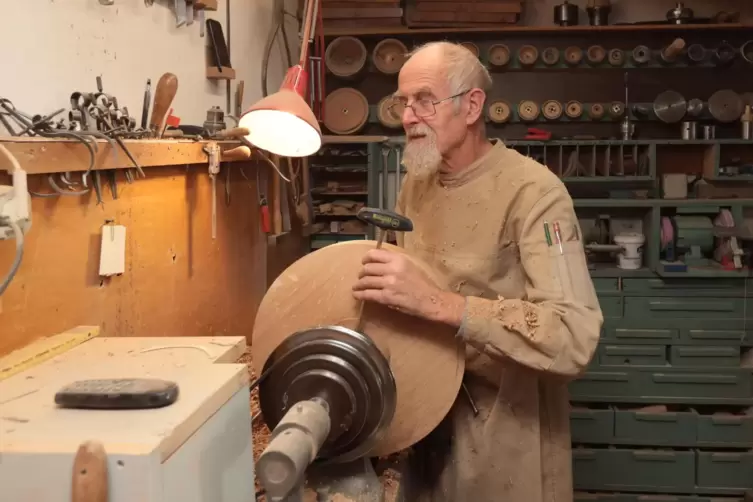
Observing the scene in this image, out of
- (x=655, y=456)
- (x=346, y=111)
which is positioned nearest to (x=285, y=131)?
(x=346, y=111)

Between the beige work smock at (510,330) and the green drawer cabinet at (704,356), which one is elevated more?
the beige work smock at (510,330)

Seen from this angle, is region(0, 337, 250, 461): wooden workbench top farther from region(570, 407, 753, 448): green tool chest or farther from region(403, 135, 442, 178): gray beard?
region(570, 407, 753, 448): green tool chest

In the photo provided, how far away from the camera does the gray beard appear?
5.96 feet

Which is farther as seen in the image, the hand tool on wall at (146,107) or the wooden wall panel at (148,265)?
the hand tool on wall at (146,107)

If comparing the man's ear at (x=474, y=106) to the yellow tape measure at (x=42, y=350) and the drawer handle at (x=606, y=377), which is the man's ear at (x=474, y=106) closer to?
the yellow tape measure at (x=42, y=350)

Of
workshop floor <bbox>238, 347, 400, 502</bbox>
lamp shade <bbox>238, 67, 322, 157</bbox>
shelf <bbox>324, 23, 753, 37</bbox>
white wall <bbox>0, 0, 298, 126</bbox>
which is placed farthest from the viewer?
shelf <bbox>324, 23, 753, 37</bbox>

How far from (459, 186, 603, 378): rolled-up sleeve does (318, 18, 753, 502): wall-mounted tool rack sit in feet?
6.22

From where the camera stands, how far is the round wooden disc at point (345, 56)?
3852 millimetres

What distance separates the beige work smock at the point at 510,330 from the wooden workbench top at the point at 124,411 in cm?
69

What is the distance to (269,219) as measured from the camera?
2.63m

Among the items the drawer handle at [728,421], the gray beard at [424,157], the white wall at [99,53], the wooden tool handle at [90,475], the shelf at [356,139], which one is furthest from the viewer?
the shelf at [356,139]

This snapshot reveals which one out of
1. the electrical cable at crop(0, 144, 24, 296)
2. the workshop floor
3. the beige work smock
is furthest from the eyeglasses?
the electrical cable at crop(0, 144, 24, 296)

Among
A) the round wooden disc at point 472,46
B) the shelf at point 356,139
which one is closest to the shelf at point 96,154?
the shelf at point 356,139

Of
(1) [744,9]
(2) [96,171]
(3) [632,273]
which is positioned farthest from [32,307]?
(1) [744,9]
